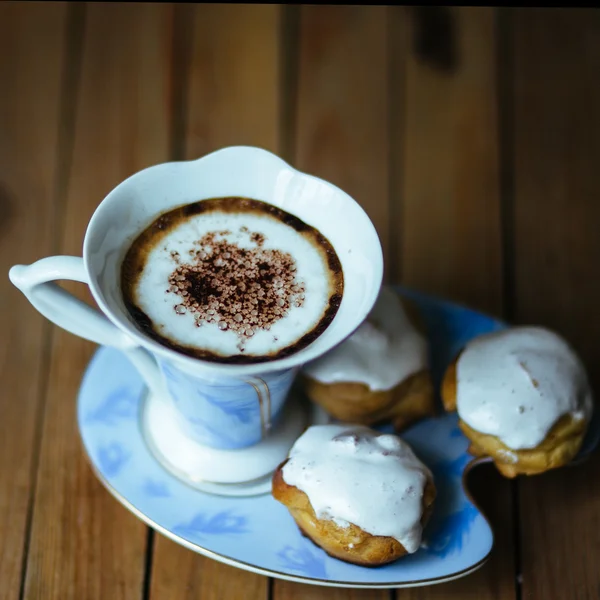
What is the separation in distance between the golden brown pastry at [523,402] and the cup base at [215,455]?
207 millimetres

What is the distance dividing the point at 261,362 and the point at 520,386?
1.07 feet

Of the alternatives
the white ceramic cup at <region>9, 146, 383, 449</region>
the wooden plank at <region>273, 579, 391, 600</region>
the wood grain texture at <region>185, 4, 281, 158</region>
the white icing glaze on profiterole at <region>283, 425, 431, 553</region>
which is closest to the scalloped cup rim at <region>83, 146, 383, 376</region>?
the white ceramic cup at <region>9, 146, 383, 449</region>

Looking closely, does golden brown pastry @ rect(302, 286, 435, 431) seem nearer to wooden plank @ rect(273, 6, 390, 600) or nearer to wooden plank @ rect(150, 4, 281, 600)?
wooden plank @ rect(273, 6, 390, 600)

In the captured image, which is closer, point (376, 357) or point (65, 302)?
point (65, 302)

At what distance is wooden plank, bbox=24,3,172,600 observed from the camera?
41.6 inches

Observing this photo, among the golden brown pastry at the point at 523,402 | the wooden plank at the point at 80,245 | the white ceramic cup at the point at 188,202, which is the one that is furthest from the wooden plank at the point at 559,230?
the wooden plank at the point at 80,245

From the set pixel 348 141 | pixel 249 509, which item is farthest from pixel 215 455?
pixel 348 141

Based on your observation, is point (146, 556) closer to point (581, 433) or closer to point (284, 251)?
point (284, 251)

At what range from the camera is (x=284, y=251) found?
3.14ft

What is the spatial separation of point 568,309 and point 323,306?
0.54m

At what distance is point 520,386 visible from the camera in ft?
3.33

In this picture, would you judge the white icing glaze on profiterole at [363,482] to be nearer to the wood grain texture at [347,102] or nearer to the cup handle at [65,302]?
the cup handle at [65,302]

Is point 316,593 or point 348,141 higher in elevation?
point 348,141

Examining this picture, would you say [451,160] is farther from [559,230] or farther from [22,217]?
[22,217]
